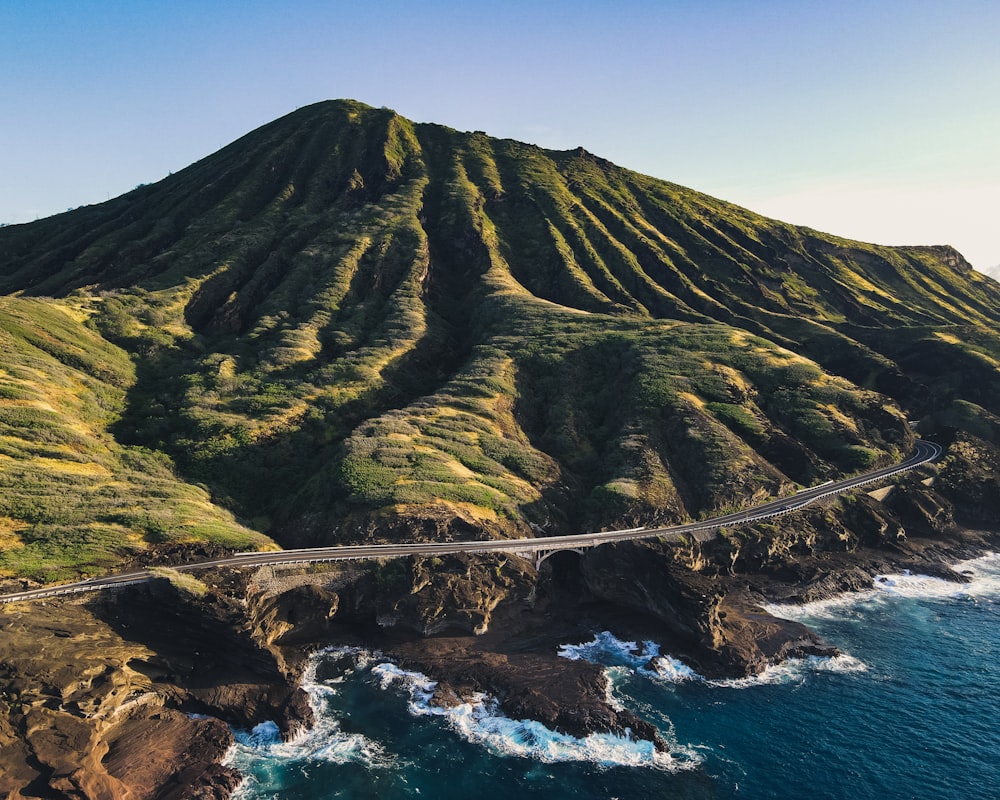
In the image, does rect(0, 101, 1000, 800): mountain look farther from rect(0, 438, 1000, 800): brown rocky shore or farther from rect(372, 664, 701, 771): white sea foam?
rect(372, 664, 701, 771): white sea foam

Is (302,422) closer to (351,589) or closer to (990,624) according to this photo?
(351,589)

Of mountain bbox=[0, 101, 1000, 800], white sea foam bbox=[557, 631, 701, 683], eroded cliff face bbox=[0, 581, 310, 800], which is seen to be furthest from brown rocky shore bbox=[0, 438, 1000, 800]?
white sea foam bbox=[557, 631, 701, 683]

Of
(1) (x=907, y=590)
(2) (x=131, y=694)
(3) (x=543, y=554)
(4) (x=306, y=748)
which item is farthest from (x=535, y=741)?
(1) (x=907, y=590)

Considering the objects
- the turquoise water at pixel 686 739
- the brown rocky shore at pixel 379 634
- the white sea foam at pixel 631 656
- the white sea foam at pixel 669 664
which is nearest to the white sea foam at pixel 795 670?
the white sea foam at pixel 669 664

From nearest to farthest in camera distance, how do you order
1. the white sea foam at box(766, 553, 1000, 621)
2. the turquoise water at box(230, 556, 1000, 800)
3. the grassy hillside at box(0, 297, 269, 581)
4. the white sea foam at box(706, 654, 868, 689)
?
the turquoise water at box(230, 556, 1000, 800)
the grassy hillside at box(0, 297, 269, 581)
the white sea foam at box(706, 654, 868, 689)
the white sea foam at box(766, 553, 1000, 621)

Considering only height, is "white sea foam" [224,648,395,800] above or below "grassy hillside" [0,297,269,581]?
below

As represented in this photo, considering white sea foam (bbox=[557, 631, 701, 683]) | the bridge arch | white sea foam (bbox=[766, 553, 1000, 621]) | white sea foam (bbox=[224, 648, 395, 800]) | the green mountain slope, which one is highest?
the green mountain slope
